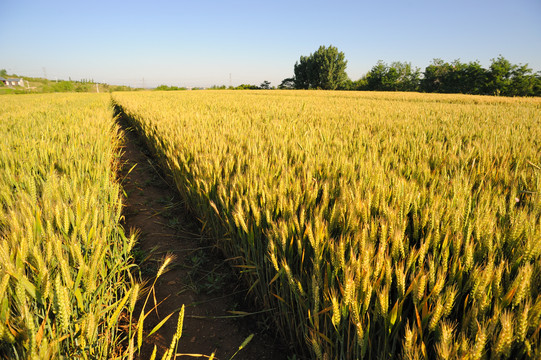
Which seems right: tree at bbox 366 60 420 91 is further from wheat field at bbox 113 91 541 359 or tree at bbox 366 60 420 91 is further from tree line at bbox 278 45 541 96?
wheat field at bbox 113 91 541 359

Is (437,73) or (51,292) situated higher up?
(437,73)

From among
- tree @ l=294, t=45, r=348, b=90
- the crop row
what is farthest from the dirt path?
tree @ l=294, t=45, r=348, b=90

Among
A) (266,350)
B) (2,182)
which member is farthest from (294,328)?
(2,182)

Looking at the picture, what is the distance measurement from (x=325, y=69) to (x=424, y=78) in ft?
63.2

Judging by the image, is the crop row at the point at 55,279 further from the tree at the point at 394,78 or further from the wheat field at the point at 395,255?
the tree at the point at 394,78

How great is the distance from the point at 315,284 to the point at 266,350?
83 cm

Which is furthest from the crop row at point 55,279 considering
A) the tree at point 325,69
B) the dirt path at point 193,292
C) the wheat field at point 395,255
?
the tree at point 325,69

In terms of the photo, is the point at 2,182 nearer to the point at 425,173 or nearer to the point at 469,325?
the point at 469,325

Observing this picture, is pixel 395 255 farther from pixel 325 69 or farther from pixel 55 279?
pixel 325 69

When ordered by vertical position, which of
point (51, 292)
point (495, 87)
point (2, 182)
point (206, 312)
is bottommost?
point (206, 312)

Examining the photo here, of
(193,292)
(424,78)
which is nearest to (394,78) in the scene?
(424,78)

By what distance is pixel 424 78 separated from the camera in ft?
159

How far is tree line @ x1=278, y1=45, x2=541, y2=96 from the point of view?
3909 cm

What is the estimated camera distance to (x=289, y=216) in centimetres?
119
